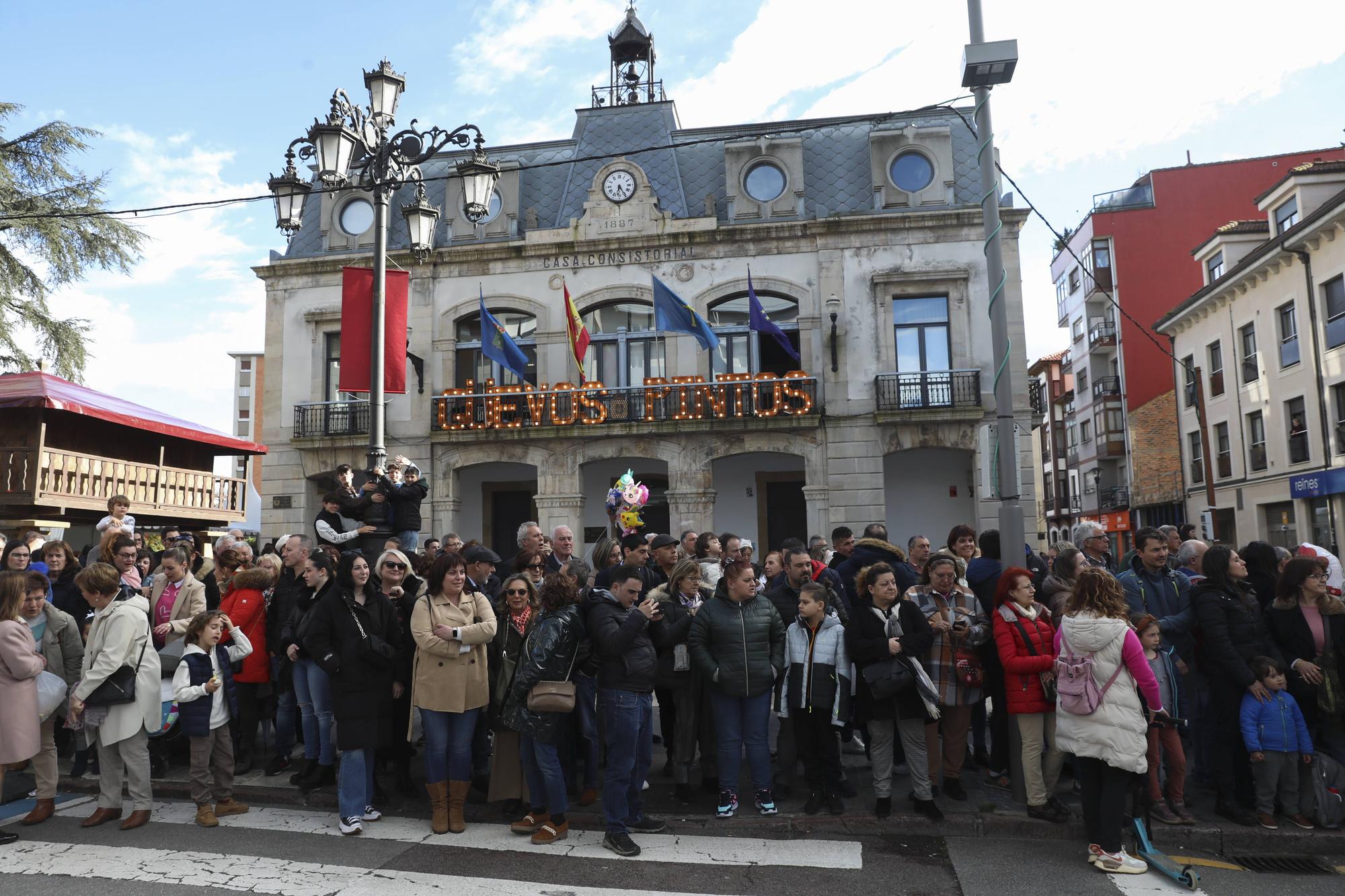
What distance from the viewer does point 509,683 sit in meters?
6.27

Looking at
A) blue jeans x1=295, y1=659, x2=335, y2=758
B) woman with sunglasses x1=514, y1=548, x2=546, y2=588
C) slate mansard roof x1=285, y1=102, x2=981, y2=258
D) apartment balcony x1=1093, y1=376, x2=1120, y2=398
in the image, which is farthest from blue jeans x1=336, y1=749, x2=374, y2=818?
apartment balcony x1=1093, y1=376, x2=1120, y2=398

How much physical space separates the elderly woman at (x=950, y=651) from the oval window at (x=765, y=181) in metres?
16.3

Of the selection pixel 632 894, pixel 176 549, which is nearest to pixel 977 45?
pixel 632 894

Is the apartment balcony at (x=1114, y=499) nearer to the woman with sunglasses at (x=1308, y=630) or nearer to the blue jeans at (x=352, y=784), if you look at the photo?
the woman with sunglasses at (x=1308, y=630)

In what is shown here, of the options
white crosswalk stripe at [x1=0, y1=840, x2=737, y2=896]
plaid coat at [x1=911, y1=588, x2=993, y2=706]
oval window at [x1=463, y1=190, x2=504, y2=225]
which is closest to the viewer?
white crosswalk stripe at [x1=0, y1=840, x2=737, y2=896]

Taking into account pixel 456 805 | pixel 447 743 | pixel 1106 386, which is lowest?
pixel 456 805

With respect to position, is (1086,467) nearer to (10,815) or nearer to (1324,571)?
(1324,571)

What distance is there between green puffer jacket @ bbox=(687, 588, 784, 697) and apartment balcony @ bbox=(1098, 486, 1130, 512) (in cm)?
3759

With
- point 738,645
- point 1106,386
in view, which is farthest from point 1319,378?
Result: point 738,645

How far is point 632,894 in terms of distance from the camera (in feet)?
16.6

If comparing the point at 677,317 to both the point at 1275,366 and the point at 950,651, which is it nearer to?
the point at 950,651

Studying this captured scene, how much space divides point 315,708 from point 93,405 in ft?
37.3

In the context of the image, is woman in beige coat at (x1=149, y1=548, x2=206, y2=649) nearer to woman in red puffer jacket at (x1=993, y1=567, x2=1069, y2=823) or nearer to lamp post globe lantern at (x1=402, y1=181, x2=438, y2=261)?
lamp post globe lantern at (x1=402, y1=181, x2=438, y2=261)

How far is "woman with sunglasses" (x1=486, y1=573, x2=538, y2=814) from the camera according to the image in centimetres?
629
